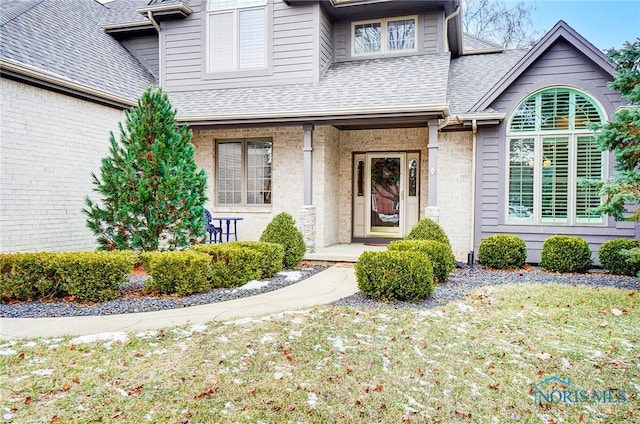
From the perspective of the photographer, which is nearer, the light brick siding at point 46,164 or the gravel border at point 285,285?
the gravel border at point 285,285

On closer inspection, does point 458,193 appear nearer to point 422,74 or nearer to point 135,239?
point 422,74

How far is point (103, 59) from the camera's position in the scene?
1041cm

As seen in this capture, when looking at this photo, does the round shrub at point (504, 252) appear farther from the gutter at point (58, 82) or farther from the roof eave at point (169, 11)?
the roof eave at point (169, 11)

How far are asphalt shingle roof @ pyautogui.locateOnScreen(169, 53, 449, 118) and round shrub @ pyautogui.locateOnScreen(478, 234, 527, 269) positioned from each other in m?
2.83

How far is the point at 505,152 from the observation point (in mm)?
9070

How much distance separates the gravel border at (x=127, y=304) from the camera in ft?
16.2

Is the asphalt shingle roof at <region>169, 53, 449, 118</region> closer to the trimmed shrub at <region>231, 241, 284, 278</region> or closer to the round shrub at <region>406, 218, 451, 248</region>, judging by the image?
the round shrub at <region>406, 218, 451, 248</region>

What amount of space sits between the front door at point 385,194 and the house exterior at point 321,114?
0.04m

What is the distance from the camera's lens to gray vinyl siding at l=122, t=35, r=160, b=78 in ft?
39.5

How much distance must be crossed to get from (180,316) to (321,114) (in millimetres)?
5421

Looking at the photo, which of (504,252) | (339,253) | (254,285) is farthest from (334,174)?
(254,285)

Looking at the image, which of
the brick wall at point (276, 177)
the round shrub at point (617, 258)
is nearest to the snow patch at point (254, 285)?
the brick wall at point (276, 177)

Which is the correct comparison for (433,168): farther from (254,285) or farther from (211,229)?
(211,229)

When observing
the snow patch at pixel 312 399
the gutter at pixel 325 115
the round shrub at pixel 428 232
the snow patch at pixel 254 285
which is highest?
the gutter at pixel 325 115
